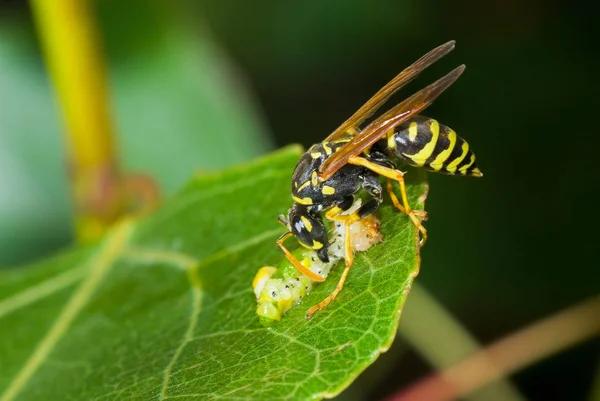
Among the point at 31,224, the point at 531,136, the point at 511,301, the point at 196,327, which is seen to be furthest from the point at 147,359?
the point at 531,136

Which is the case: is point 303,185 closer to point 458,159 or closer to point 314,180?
point 314,180

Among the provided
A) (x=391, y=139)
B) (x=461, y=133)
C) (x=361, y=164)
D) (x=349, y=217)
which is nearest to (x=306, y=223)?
(x=349, y=217)

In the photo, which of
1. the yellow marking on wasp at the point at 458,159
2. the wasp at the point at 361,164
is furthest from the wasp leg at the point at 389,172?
the yellow marking on wasp at the point at 458,159

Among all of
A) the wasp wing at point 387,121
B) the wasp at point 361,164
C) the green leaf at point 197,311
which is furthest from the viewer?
the wasp at point 361,164

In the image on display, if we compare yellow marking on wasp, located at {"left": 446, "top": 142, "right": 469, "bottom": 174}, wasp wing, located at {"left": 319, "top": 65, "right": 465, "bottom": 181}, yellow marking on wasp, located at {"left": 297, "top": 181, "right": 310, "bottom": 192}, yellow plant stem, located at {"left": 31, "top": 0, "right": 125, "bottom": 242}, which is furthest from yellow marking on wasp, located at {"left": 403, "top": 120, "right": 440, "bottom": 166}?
yellow plant stem, located at {"left": 31, "top": 0, "right": 125, "bottom": 242}

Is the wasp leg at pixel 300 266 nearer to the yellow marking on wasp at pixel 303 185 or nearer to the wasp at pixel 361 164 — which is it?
the wasp at pixel 361 164

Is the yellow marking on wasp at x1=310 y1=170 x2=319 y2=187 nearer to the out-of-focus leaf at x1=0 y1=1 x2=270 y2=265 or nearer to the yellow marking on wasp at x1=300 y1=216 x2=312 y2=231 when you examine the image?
the yellow marking on wasp at x1=300 y1=216 x2=312 y2=231

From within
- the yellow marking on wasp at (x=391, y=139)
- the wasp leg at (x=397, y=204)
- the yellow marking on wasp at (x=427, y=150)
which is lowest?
the wasp leg at (x=397, y=204)

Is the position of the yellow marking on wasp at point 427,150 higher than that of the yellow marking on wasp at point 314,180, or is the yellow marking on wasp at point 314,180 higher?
the yellow marking on wasp at point 314,180
